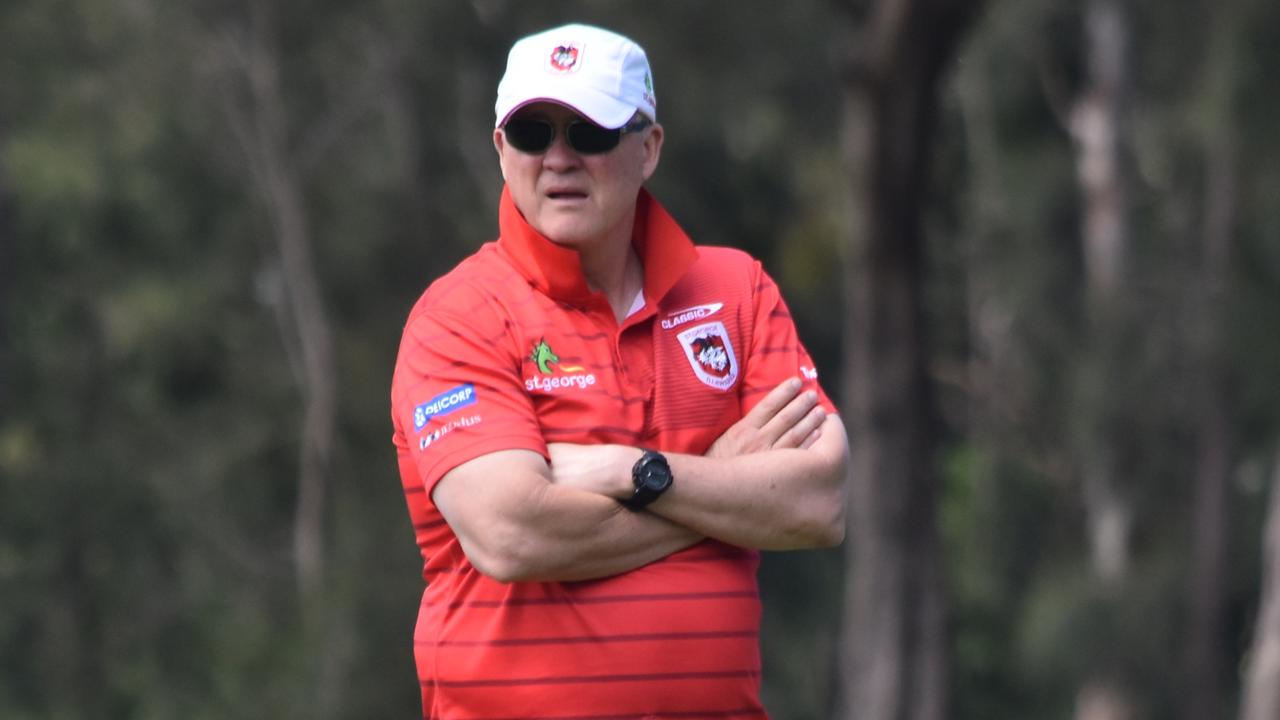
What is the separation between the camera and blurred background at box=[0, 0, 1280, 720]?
19.8 meters

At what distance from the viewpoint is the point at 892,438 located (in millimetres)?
9945

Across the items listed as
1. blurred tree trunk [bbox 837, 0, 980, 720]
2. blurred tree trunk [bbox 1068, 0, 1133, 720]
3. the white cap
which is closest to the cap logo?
the white cap

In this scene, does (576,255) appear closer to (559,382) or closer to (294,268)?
(559,382)

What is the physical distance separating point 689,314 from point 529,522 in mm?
505

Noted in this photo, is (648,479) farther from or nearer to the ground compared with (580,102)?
nearer to the ground

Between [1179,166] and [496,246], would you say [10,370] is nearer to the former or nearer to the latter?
[1179,166]

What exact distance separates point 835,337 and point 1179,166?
410 centimetres

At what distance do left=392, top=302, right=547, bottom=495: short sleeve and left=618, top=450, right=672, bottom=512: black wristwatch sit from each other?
0.48 feet

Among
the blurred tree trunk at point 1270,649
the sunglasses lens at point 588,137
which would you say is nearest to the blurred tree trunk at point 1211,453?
the blurred tree trunk at point 1270,649

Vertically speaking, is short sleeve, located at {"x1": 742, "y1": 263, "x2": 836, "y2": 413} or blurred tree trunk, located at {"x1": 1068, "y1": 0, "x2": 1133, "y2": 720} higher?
short sleeve, located at {"x1": 742, "y1": 263, "x2": 836, "y2": 413}

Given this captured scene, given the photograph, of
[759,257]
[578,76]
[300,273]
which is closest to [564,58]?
[578,76]

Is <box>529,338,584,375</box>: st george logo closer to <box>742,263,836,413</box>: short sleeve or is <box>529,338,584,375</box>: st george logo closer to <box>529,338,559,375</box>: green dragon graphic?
<box>529,338,559,375</box>: green dragon graphic

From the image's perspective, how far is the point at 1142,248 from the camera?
21234 millimetres

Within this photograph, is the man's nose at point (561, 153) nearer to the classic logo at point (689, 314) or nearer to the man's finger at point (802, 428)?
the classic logo at point (689, 314)
